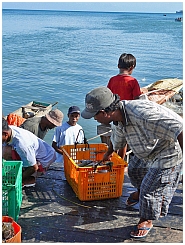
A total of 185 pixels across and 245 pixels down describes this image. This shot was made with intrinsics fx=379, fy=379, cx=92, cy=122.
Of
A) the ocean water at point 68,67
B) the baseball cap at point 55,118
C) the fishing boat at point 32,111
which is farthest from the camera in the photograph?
the ocean water at point 68,67

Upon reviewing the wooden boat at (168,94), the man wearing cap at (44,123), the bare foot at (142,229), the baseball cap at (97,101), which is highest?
the wooden boat at (168,94)

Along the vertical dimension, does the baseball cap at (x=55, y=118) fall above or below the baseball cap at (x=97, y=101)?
below

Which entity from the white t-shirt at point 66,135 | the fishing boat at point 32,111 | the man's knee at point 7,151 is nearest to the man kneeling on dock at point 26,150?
the man's knee at point 7,151

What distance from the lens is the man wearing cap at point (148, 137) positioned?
3.13 metres

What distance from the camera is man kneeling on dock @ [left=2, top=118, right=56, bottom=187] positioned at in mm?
3818

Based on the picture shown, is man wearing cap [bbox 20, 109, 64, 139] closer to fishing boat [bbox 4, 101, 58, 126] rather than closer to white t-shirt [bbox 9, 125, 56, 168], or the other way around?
white t-shirt [bbox 9, 125, 56, 168]

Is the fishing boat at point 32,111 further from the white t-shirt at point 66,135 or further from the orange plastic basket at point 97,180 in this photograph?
the orange plastic basket at point 97,180

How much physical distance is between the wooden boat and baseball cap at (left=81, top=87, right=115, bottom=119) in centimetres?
365

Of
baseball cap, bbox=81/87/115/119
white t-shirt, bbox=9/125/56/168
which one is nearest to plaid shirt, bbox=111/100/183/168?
baseball cap, bbox=81/87/115/119

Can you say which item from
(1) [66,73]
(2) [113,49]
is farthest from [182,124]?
(2) [113,49]

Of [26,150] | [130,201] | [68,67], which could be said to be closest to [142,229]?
[130,201]

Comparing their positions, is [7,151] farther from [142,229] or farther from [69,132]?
[142,229]

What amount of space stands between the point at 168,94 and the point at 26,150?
15.6ft

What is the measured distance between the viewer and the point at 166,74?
20453 mm
